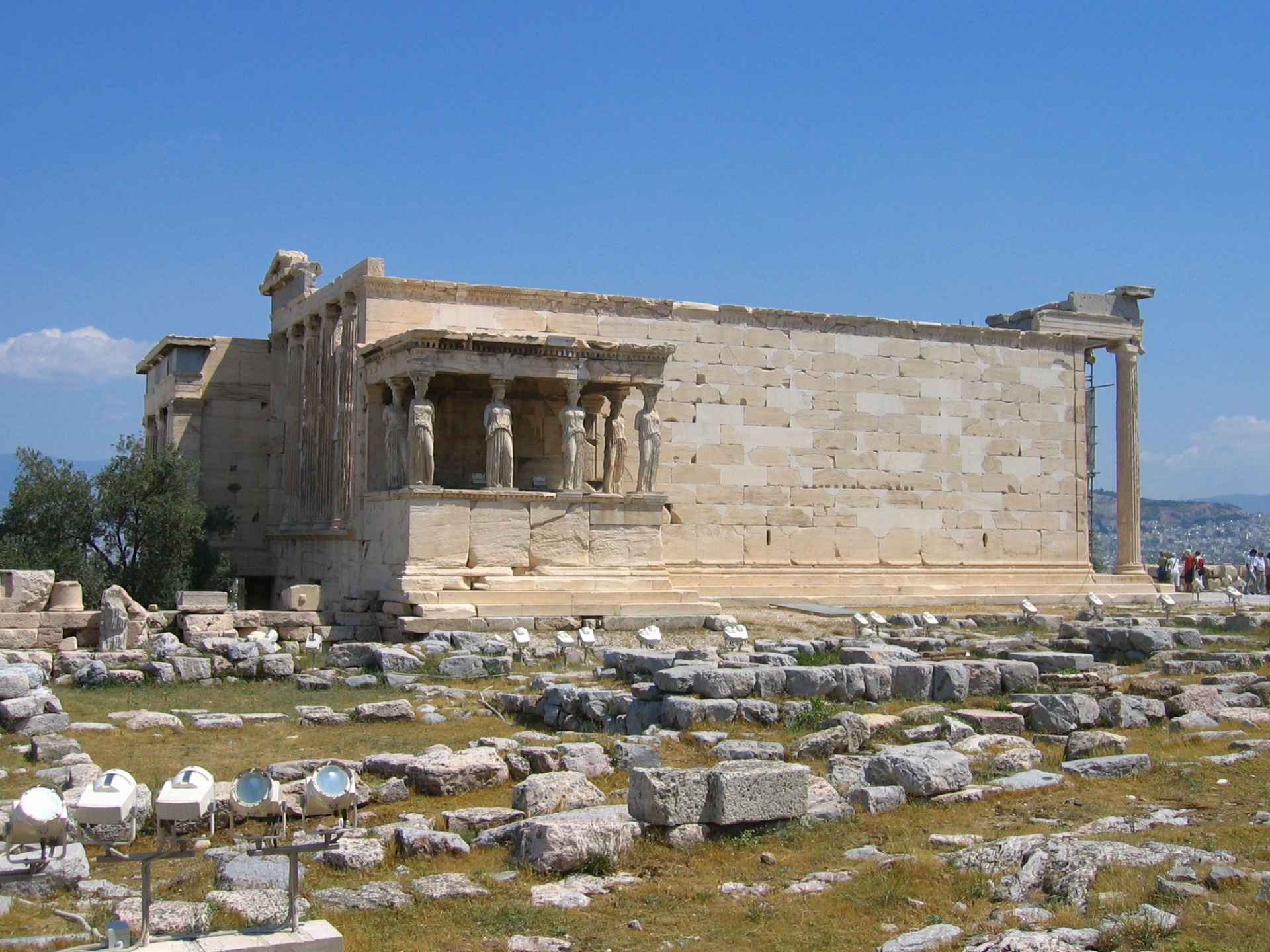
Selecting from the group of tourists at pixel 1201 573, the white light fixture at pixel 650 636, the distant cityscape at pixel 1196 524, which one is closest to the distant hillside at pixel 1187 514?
the distant cityscape at pixel 1196 524

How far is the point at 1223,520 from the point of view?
152875mm

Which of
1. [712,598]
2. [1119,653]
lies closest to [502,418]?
[712,598]

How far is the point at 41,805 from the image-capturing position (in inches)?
218

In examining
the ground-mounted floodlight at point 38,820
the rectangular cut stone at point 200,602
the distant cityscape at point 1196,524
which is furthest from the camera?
the distant cityscape at point 1196,524

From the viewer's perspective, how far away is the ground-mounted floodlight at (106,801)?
5328 mm

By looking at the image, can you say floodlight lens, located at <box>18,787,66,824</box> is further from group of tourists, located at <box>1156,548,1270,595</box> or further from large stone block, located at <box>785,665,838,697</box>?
group of tourists, located at <box>1156,548,1270,595</box>

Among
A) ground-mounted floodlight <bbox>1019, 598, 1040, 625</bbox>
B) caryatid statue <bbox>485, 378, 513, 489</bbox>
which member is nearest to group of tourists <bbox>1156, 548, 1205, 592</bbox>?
ground-mounted floodlight <bbox>1019, 598, 1040, 625</bbox>

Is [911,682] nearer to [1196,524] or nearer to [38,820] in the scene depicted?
[38,820]

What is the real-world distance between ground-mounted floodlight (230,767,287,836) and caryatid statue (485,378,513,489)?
35.9 feet

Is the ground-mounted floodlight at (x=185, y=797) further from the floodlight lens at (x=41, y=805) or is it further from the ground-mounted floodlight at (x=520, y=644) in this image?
the ground-mounted floodlight at (x=520, y=644)

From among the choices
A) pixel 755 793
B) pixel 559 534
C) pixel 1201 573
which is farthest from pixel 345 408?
pixel 1201 573

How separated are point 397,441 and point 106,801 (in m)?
13.6

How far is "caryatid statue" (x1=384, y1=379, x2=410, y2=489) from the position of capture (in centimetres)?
1875

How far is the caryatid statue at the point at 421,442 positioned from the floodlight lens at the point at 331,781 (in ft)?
40.2
